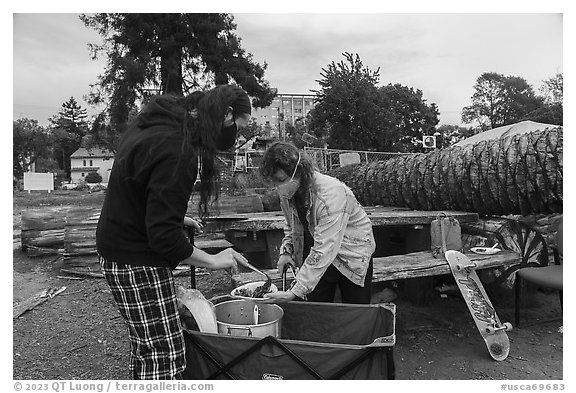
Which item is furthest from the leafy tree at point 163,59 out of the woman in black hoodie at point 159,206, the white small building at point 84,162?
the white small building at point 84,162

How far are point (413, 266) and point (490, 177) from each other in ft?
4.67

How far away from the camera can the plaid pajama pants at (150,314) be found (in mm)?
1941

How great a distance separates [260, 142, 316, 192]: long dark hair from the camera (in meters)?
2.57

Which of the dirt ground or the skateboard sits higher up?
the skateboard

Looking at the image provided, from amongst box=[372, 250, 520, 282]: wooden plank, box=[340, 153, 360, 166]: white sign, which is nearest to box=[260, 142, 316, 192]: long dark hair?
box=[372, 250, 520, 282]: wooden plank

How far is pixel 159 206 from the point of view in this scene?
5.77 ft

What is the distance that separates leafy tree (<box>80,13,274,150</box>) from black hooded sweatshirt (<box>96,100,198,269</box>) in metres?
7.29

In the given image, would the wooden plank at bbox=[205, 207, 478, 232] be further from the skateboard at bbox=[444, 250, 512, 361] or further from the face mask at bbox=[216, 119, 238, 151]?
the face mask at bbox=[216, 119, 238, 151]

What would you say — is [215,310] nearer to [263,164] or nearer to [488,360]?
[263,164]

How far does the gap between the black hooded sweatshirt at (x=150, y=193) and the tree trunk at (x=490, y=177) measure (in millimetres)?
3514

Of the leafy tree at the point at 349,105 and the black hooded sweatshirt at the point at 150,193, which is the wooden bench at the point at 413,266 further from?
the leafy tree at the point at 349,105

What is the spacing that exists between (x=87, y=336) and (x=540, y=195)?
424 cm

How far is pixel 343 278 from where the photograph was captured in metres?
2.90

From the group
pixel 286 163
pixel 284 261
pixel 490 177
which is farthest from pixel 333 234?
pixel 490 177
